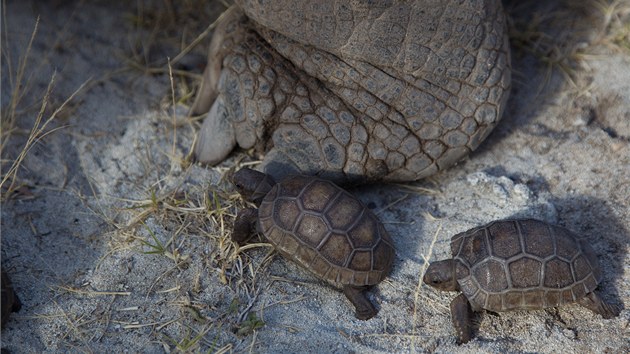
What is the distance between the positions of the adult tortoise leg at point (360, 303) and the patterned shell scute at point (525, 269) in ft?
1.51

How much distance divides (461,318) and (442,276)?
0.23 metres

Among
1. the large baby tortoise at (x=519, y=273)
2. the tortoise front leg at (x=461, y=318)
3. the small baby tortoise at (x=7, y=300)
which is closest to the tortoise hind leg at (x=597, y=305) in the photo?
the large baby tortoise at (x=519, y=273)

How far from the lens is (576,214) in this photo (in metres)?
3.76

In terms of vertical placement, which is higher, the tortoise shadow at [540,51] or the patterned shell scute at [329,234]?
the tortoise shadow at [540,51]

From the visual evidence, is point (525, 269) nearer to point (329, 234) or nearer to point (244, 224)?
point (329, 234)

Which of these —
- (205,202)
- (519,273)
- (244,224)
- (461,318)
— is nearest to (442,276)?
(461,318)

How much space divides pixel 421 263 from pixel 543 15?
2260 mm

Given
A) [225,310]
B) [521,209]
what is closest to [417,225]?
[521,209]

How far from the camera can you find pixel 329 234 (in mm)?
3311

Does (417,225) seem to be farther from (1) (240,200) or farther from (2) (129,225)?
(2) (129,225)

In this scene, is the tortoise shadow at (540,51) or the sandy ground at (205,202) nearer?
the sandy ground at (205,202)

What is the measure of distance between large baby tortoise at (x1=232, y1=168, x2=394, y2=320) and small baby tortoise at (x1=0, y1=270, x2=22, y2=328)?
1.13 m

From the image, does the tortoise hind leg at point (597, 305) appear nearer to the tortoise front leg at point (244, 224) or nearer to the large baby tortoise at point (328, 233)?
the large baby tortoise at point (328, 233)

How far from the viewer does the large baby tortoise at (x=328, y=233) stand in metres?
3.30
